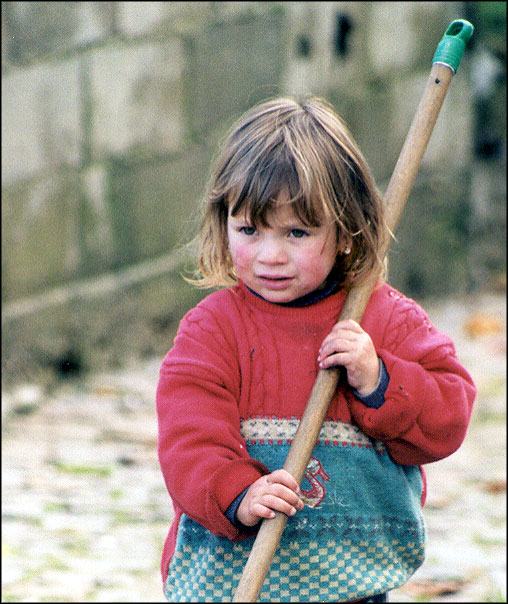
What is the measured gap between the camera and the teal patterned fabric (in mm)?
1805

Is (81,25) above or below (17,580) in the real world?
above

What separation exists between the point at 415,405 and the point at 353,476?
7.0 inches

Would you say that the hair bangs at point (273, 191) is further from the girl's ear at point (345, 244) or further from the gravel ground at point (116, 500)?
the gravel ground at point (116, 500)

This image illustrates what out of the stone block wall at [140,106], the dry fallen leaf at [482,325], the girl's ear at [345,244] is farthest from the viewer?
the dry fallen leaf at [482,325]

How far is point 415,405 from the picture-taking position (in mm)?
1735

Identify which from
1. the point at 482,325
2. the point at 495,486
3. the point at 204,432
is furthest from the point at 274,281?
the point at 482,325

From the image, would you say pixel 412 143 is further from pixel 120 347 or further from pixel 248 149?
pixel 120 347

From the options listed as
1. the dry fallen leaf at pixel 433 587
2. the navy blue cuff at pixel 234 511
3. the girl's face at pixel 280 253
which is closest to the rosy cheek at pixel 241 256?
the girl's face at pixel 280 253

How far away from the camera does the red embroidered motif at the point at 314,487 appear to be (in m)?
1.80

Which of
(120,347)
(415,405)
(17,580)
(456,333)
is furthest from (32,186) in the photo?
(415,405)

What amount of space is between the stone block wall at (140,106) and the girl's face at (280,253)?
7.40ft

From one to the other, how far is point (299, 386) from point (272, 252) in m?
0.24

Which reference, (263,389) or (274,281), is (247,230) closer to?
(274,281)

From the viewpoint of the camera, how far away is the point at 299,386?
5.94 feet
